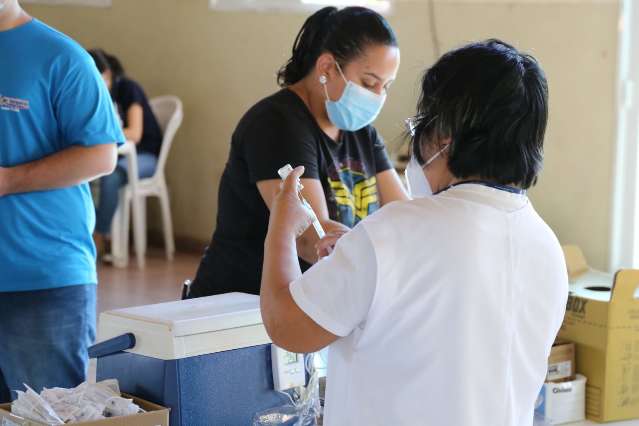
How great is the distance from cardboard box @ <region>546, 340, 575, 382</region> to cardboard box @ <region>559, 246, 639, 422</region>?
4cm

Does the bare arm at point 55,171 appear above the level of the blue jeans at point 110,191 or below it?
above

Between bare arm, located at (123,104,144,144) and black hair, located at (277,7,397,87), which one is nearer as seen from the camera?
black hair, located at (277,7,397,87)

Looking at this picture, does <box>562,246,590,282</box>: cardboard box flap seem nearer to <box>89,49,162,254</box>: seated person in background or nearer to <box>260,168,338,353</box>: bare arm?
<box>260,168,338,353</box>: bare arm

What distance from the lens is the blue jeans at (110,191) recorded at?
580 centimetres

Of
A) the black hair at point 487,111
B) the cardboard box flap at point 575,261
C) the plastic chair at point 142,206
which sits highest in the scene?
the black hair at point 487,111

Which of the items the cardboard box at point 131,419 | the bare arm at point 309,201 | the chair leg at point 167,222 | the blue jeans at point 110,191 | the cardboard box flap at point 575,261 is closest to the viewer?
the cardboard box at point 131,419

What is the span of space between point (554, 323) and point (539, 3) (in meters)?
2.97

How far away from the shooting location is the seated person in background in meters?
5.83

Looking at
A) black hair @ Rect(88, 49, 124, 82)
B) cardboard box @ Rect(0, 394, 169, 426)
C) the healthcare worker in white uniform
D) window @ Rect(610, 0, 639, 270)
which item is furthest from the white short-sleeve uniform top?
black hair @ Rect(88, 49, 124, 82)

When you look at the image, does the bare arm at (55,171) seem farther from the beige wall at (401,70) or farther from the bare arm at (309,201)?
the beige wall at (401,70)

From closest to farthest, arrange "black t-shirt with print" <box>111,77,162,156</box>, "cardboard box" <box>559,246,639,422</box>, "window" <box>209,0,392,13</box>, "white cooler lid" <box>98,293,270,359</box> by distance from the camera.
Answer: "white cooler lid" <box>98,293,270,359</box>, "cardboard box" <box>559,246,639,422</box>, "window" <box>209,0,392,13</box>, "black t-shirt with print" <box>111,77,162,156</box>

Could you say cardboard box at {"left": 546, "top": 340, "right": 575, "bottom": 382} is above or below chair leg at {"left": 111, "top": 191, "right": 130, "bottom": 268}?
above

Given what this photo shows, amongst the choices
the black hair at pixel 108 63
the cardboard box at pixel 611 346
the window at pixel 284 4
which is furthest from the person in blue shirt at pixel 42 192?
the black hair at pixel 108 63

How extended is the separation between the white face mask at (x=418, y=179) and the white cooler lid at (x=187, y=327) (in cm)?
47
